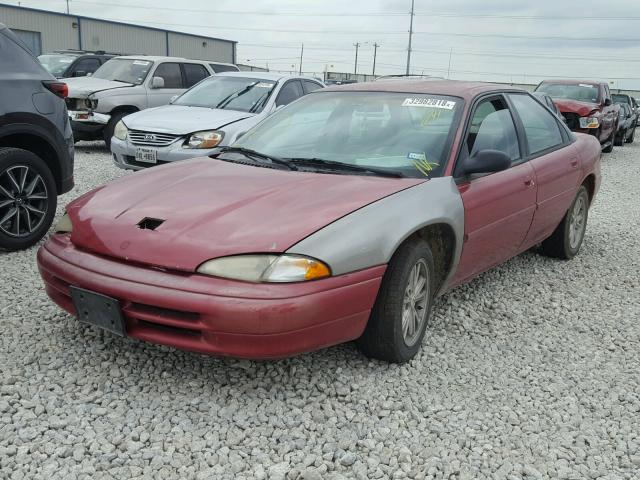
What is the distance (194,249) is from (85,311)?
620 millimetres

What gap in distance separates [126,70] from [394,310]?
9845mm

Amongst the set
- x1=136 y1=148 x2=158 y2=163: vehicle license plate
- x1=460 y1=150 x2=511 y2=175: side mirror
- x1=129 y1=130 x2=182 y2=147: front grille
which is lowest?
x1=136 y1=148 x2=158 y2=163: vehicle license plate

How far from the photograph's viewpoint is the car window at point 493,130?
12.5 feet

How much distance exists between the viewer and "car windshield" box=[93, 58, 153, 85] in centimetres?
1121

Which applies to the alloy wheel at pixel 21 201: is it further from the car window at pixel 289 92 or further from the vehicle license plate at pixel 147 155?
the car window at pixel 289 92

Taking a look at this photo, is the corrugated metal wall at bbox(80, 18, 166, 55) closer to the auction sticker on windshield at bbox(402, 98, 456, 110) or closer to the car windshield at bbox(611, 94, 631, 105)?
the car windshield at bbox(611, 94, 631, 105)

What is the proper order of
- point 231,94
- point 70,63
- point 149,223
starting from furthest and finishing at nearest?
point 70,63 < point 231,94 < point 149,223

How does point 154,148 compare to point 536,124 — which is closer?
point 536,124

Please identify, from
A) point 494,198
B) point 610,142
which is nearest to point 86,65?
point 610,142

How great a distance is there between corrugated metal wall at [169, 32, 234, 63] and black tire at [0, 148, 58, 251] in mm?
37322

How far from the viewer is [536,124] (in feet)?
15.4

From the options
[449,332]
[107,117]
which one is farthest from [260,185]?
[107,117]

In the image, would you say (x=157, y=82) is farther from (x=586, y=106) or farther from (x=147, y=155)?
(x=586, y=106)

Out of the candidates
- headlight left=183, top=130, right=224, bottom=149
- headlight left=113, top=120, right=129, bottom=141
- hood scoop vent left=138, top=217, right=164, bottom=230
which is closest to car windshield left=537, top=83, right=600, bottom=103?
headlight left=183, top=130, right=224, bottom=149
